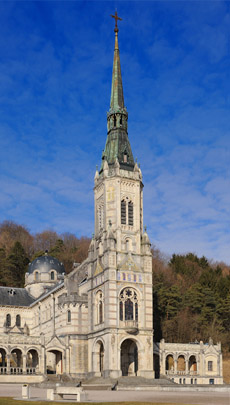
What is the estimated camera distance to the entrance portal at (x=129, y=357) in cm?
6203

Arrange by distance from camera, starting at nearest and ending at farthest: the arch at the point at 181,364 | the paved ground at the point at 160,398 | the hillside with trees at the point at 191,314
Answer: the paved ground at the point at 160,398
the arch at the point at 181,364
the hillside with trees at the point at 191,314

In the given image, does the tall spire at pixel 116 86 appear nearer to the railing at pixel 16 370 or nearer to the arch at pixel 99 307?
the arch at pixel 99 307

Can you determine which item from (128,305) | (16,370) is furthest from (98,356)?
(16,370)

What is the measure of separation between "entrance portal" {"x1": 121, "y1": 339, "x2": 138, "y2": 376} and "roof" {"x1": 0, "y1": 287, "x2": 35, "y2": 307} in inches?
1112

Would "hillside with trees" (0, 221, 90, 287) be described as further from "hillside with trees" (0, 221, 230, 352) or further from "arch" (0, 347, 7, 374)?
"arch" (0, 347, 7, 374)

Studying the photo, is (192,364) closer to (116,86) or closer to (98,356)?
(98,356)

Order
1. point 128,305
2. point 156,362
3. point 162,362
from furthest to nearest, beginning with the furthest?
point 156,362, point 162,362, point 128,305

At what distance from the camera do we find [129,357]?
6266cm

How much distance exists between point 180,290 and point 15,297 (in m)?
29.3

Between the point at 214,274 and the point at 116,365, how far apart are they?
43.7 metres

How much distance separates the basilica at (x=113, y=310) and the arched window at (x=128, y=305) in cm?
11

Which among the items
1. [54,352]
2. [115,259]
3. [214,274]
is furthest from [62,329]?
[214,274]

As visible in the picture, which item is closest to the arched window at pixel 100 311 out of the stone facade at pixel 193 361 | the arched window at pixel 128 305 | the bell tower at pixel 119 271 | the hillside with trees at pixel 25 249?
the bell tower at pixel 119 271

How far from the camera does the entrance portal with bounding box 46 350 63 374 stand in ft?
220
